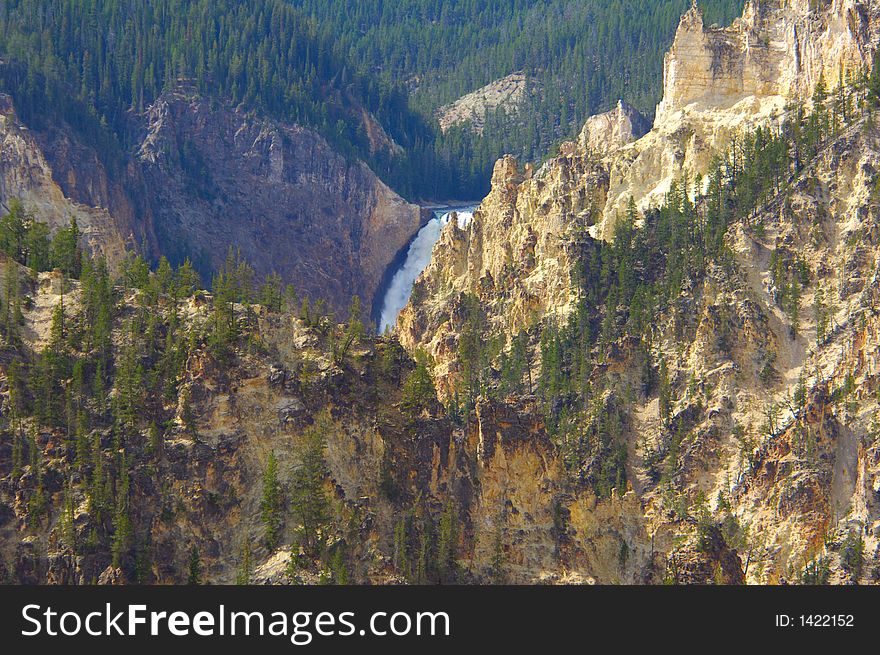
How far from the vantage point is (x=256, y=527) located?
12081cm

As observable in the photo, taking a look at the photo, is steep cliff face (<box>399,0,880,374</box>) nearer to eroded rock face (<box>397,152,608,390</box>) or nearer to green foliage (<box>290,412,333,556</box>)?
eroded rock face (<box>397,152,608,390</box>)

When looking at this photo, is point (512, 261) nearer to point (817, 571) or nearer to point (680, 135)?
point (680, 135)

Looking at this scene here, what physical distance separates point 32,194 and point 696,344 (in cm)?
4703

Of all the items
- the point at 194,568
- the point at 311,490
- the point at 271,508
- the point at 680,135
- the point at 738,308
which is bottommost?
the point at 194,568

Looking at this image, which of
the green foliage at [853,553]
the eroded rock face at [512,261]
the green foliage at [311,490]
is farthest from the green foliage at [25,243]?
the green foliage at [853,553]

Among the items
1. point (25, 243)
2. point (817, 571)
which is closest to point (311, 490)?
point (25, 243)

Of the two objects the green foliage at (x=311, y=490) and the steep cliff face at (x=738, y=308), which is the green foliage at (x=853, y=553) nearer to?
the steep cliff face at (x=738, y=308)

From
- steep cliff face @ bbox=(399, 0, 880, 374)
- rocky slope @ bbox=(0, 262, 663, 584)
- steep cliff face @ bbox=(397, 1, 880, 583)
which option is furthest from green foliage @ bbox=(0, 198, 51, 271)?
steep cliff face @ bbox=(399, 0, 880, 374)

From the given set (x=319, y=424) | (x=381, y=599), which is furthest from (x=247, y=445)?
(x=381, y=599)

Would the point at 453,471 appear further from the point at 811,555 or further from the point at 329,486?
the point at 811,555

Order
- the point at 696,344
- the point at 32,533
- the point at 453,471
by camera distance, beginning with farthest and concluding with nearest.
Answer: the point at 696,344 → the point at 453,471 → the point at 32,533

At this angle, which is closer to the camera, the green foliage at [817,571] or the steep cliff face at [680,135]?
the green foliage at [817,571]

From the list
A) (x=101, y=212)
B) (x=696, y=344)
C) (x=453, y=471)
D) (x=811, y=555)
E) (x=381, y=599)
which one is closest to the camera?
(x=381, y=599)

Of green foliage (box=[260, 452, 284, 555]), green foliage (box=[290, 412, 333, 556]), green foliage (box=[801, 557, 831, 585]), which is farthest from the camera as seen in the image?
green foliage (box=[801, 557, 831, 585])
